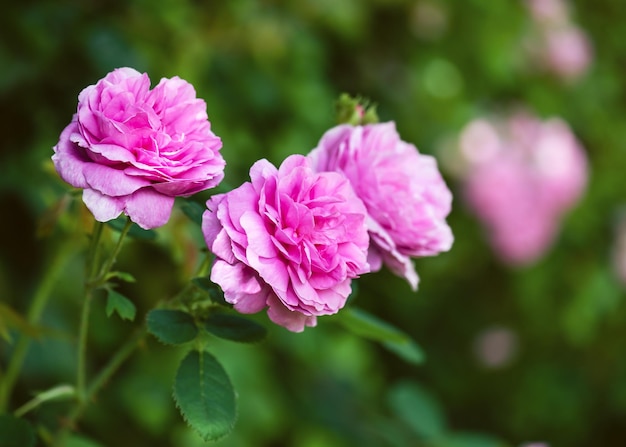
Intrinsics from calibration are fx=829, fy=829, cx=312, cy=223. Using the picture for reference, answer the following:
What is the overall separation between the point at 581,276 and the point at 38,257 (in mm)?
1689

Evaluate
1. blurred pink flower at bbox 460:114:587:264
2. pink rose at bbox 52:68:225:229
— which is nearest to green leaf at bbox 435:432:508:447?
pink rose at bbox 52:68:225:229

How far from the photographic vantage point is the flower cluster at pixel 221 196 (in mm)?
615

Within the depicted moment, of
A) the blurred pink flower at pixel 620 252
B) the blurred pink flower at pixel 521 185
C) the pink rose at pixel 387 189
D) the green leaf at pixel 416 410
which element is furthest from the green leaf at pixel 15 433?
the blurred pink flower at pixel 620 252

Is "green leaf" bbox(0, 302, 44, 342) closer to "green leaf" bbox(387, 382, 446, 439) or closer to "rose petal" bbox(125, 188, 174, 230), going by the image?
"rose petal" bbox(125, 188, 174, 230)

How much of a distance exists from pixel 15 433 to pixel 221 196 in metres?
0.27

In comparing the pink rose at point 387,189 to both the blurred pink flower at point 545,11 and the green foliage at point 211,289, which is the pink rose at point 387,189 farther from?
the blurred pink flower at point 545,11

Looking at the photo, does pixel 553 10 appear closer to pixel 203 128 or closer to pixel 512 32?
pixel 512 32

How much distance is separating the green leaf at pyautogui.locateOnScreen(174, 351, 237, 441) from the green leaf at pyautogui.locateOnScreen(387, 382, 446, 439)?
76 centimetres

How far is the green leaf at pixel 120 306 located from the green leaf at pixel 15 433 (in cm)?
12

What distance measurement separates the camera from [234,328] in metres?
0.74

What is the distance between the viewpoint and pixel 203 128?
2.17ft

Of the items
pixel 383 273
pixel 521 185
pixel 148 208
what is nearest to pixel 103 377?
pixel 148 208

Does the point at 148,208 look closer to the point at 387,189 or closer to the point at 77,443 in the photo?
the point at 387,189

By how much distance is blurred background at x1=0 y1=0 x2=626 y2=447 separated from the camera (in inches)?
62.6
